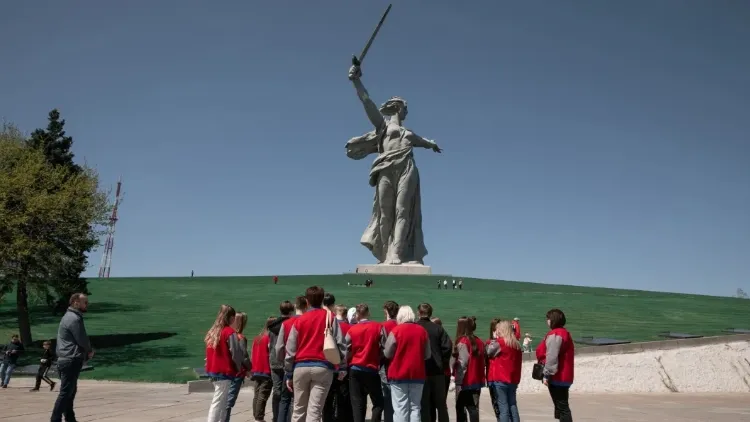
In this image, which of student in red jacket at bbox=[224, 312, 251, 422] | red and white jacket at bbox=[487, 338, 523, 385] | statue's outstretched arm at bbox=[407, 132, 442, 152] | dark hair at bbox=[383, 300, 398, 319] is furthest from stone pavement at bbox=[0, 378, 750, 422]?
statue's outstretched arm at bbox=[407, 132, 442, 152]

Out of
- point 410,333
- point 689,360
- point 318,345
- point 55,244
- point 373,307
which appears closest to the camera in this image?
point 318,345

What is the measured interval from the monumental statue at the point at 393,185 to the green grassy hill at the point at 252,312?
4.11 meters

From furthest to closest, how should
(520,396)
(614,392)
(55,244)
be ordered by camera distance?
(55,244), (614,392), (520,396)

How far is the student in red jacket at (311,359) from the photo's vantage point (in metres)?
6.37

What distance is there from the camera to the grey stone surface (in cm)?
4409

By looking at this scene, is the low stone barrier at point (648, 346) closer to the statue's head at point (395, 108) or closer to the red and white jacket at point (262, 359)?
the red and white jacket at point (262, 359)

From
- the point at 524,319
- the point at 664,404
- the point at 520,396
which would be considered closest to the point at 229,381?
the point at 520,396

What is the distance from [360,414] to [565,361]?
2.48 m

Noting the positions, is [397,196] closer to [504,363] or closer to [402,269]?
[402,269]

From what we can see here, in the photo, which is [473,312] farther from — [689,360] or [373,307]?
[689,360]

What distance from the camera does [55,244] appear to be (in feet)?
74.0

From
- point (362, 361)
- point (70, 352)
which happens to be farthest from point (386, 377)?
point (70, 352)

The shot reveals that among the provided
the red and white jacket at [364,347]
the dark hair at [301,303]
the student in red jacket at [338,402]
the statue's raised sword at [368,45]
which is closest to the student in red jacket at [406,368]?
the red and white jacket at [364,347]

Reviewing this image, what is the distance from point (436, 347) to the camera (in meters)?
7.56
